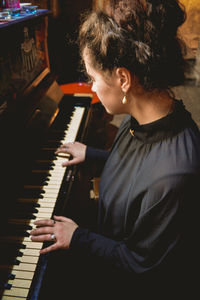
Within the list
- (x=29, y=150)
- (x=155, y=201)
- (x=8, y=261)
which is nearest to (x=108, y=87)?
(x=155, y=201)

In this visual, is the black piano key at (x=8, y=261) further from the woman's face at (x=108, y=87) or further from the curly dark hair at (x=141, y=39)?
the curly dark hair at (x=141, y=39)

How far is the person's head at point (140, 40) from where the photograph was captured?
2.45ft

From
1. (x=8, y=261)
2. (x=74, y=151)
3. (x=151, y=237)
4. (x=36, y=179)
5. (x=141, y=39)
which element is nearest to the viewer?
(x=141, y=39)

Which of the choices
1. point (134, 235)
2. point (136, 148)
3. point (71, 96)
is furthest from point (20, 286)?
point (71, 96)

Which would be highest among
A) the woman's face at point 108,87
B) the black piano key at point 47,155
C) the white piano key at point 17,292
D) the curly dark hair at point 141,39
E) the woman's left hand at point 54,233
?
the curly dark hair at point 141,39

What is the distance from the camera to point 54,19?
9.02ft

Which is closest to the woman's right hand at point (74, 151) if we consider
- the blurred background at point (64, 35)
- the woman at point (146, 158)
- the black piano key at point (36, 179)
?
the black piano key at point (36, 179)

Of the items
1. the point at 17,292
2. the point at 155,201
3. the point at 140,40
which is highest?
the point at 140,40

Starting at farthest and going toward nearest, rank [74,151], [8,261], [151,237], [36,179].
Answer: [74,151] < [36,179] < [8,261] < [151,237]

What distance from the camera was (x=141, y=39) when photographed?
78 centimetres

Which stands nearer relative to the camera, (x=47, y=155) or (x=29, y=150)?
(x=29, y=150)

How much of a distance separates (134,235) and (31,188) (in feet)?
2.38

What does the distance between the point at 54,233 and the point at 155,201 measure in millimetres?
553

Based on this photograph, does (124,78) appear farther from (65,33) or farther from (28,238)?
(65,33)
